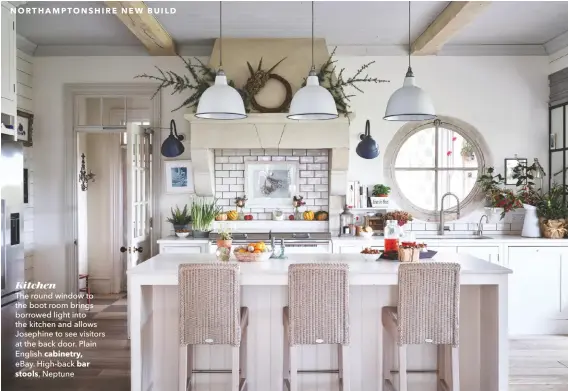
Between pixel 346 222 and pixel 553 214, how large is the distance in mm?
2300

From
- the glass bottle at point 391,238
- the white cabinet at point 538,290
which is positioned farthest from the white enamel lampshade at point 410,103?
the white cabinet at point 538,290

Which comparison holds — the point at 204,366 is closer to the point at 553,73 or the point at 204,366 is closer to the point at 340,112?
the point at 340,112

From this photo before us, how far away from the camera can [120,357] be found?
4.88 m

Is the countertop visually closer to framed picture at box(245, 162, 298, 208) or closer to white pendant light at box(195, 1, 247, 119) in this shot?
white pendant light at box(195, 1, 247, 119)

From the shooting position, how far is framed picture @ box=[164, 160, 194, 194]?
20.8 feet

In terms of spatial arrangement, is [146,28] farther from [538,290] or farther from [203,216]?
[538,290]

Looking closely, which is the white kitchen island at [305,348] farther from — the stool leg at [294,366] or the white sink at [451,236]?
the white sink at [451,236]

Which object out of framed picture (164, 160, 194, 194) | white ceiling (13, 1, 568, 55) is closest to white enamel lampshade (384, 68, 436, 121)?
white ceiling (13, 1, 568, 55)

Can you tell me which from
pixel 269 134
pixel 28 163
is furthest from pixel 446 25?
pixel 28 163

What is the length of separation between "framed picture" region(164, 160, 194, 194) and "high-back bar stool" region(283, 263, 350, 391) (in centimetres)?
338

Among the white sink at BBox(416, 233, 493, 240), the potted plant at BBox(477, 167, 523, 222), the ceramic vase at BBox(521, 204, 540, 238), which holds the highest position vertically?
the potted plant at BBox(477, 167, 523, 222)

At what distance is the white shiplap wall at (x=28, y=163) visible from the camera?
6055 mm

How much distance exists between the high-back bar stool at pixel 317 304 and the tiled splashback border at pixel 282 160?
318 cm

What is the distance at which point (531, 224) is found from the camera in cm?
597
